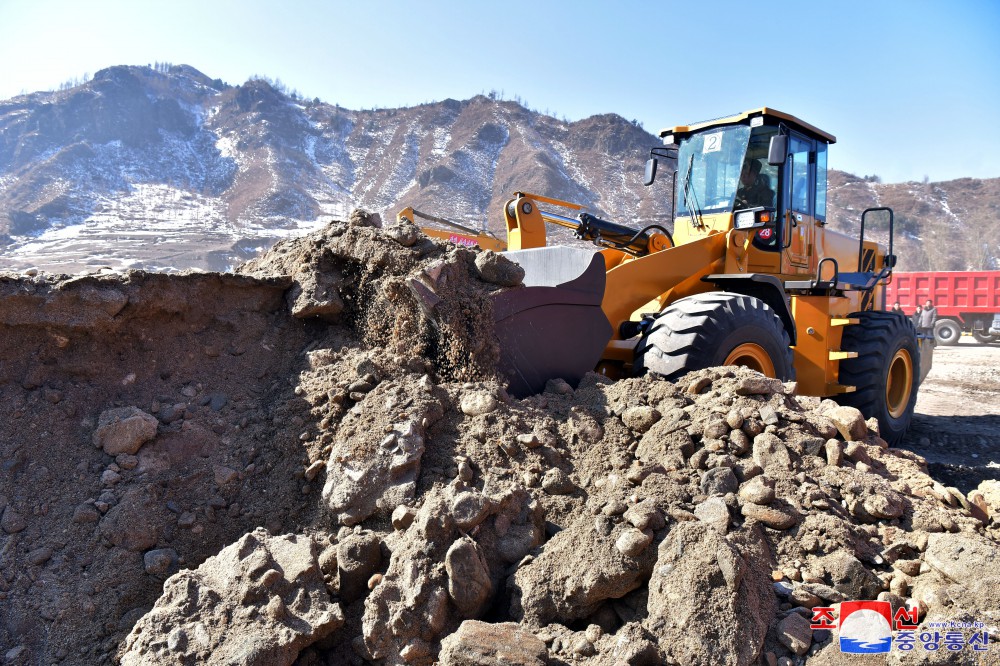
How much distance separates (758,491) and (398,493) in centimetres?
143

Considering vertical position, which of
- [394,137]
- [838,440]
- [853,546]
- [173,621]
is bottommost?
[173,621]

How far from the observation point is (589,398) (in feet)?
11.3

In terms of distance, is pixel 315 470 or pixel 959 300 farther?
pixel 959 300

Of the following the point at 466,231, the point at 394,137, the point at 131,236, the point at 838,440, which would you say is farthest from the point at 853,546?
the point at 394,137

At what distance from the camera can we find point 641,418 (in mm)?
3203

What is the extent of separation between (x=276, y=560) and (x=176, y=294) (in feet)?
5.94

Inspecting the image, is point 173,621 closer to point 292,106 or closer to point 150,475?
point 150,475

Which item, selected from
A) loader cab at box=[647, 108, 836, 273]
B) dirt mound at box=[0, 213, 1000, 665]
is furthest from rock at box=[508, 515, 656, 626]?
loader cab at box=[647, 108, 836, 273]

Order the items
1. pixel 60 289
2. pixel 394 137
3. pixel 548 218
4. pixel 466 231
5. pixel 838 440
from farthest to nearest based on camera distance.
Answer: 1. pixel 394 137
2. pixel 466 231
3. pixel 548 218
4. pixel 60 289
5. pixel 838 440

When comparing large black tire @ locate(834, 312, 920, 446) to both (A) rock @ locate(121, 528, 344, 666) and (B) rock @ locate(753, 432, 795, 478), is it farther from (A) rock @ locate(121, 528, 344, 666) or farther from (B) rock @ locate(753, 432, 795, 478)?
(A) rock @ locate(121, 528, 344, 666)

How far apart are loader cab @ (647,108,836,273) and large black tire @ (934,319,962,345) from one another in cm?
1697

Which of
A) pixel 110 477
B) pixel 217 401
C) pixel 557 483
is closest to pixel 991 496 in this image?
pixel 557 483

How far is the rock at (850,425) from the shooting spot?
10.1 ft

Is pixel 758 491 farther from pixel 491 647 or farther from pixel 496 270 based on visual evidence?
pixel 496 270
